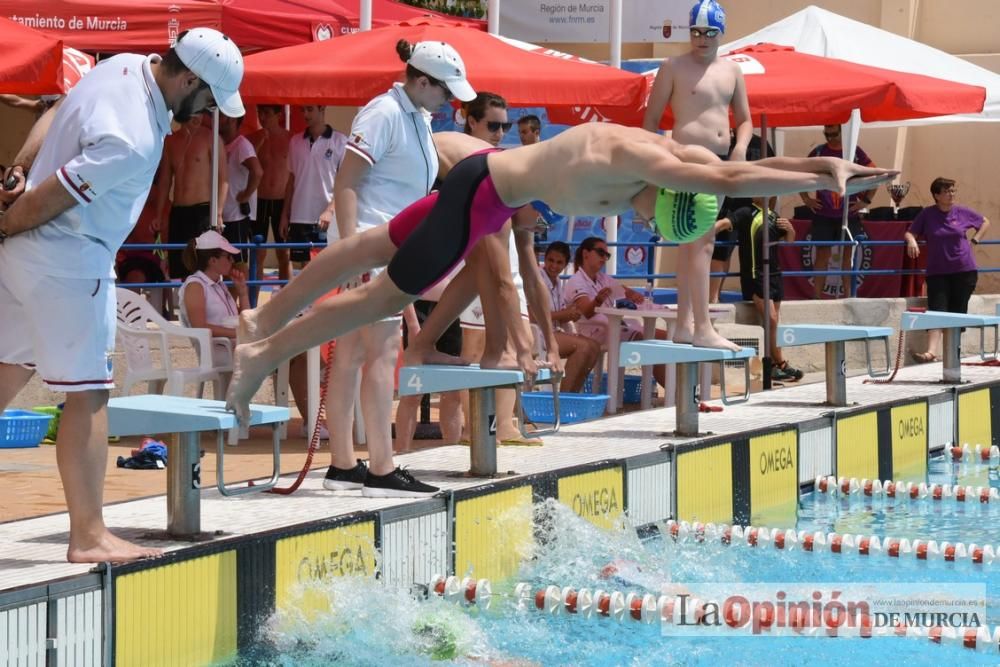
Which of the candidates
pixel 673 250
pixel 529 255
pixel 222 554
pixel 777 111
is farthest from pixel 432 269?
pixel 673 250

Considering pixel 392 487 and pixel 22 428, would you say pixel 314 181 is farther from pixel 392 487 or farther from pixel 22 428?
pixel 392 487

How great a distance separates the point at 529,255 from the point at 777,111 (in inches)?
187

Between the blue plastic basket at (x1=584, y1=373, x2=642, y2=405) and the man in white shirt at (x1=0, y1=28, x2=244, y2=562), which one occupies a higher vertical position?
the man in white shirt at (x1=0, y1=28, x2=244, y2=562)

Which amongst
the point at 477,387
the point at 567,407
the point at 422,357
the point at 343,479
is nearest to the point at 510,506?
the point at 477,387

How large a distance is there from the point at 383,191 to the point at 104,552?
6.91ft

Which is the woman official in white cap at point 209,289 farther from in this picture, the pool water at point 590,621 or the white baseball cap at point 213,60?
the white baseball cap at point 213,60

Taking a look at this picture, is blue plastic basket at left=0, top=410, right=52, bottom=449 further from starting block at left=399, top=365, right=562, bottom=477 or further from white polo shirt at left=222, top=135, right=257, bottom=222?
white polo shirt at left=222, top=135, right=257, bottom=222

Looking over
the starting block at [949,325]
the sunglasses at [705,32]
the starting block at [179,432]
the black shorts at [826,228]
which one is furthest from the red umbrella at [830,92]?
the starting block at [179,432]

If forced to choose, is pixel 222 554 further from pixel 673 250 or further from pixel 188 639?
pixel 673 250

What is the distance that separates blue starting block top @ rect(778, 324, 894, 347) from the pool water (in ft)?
8.03

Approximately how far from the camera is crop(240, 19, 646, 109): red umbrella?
31.7 ft

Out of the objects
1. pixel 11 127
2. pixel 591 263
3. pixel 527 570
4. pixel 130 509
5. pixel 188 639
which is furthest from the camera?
pixel 11 127

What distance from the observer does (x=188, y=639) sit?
4969 mm

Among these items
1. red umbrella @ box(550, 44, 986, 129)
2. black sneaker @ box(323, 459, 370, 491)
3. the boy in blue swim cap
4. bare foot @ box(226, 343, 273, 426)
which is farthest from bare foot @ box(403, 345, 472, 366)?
red umbrella @ box(550, 44, 986, 129)
